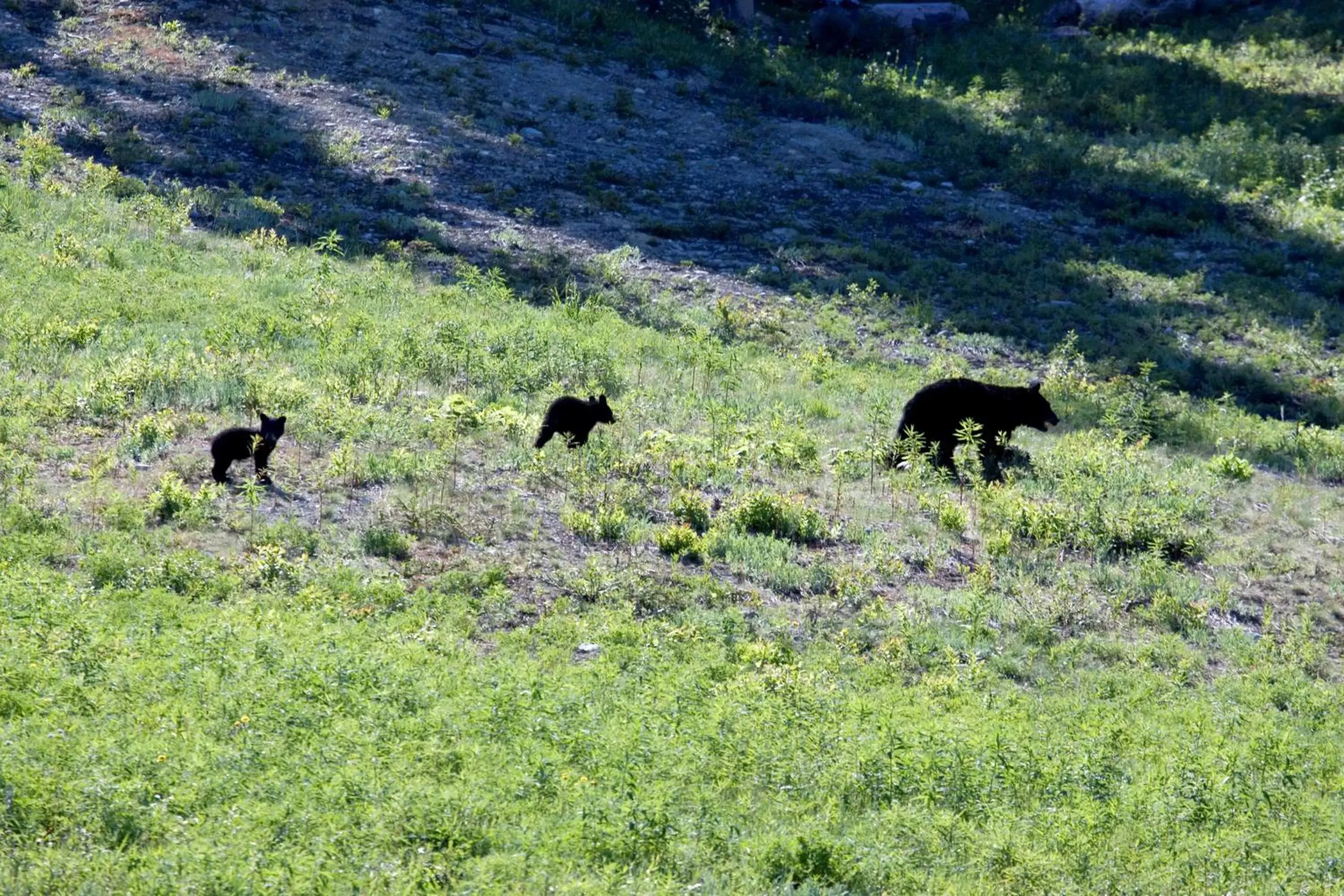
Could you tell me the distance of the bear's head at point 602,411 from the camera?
45.7 feet

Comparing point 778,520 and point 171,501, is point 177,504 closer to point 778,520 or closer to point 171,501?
point 171,501

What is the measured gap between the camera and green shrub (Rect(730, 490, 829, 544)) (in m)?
12.6

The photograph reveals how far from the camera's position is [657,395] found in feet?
52.9

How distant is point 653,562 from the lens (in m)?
11.6

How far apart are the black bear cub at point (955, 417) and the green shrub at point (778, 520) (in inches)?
83.8

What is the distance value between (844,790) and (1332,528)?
8514mm

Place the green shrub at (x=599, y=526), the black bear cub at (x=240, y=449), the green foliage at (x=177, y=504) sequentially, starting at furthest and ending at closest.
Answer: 1. the green shrub at (x=599, y=526)
2. the black bear cub at (x=240, y=449)
3. the green foliage at (x=177, y=504)

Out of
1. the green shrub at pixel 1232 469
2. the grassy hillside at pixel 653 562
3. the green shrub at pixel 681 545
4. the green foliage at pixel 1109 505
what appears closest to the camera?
the grassy hillside at pixel 653 562

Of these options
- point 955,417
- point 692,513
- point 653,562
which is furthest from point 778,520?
point 955,417

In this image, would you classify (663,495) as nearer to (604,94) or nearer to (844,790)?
(844,790)

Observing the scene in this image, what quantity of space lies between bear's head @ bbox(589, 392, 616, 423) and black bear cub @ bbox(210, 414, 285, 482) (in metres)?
3.15

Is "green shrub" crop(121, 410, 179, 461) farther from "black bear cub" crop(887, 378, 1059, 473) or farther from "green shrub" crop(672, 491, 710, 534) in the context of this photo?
"black bear cub" crop(887, 378, 1059, 473)

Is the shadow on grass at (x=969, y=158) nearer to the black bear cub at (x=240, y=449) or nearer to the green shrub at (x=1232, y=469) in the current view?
the green shrub at (x=1232, y=469)

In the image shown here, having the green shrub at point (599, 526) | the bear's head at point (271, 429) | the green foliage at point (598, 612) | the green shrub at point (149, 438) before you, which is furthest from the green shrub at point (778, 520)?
the green shrub at point (149, 438)
